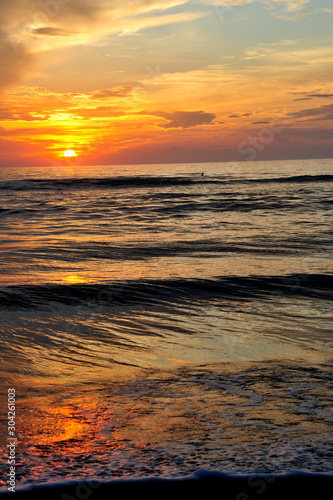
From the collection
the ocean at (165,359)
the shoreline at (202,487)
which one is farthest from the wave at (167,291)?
the shoreline at (202,487)

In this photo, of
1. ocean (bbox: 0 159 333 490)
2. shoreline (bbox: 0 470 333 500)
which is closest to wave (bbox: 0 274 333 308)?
ocean (bbox: 0 159 333 490)

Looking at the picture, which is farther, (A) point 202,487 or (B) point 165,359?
(B) point 165,359

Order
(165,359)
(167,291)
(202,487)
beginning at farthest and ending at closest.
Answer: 1. (167,291)
2. (165,359)
3. (202,487)

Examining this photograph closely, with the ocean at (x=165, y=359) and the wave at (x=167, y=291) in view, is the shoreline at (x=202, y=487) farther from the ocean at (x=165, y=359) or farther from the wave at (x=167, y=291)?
the wave at (x=167, y=291)

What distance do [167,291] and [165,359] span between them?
3.96 meters

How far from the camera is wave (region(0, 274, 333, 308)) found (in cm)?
862

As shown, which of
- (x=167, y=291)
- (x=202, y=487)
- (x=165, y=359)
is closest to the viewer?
(x=202, y=487)

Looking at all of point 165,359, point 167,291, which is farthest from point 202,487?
point 167,291

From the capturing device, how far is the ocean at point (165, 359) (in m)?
3.18

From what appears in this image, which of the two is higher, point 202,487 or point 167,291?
point 167,291

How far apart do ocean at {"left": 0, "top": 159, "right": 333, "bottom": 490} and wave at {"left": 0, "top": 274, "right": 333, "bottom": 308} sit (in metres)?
0.04

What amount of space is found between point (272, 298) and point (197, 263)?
363 centimetres

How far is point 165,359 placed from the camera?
5.37 m

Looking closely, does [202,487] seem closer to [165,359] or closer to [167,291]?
[165,359]
